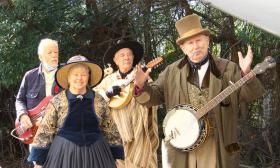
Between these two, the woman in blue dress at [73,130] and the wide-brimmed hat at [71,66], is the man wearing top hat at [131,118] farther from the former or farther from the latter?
the woman in blue dress at [73,130]

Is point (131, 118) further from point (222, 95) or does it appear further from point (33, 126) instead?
point (222, 95)

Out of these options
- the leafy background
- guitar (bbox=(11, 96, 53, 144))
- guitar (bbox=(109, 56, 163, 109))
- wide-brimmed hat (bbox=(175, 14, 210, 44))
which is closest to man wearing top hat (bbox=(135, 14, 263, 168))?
wide-brimmed hat (bbox=(175, 14, 210, 44))

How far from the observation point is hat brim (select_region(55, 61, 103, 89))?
4227 mm

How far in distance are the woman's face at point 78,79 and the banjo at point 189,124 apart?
27.4 inches

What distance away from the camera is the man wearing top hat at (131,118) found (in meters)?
5.45

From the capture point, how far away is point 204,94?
13.3 feet

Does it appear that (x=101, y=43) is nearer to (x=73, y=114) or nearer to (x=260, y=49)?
(x=260, y=49)

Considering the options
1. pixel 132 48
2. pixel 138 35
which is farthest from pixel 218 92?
pixel 138 35

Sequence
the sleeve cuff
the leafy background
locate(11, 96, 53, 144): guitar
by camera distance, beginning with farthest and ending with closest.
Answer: the leafy background → locate(11, 96, 53, 144): guitar → the sleeve cuff

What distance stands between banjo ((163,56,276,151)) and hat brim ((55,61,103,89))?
0.66m

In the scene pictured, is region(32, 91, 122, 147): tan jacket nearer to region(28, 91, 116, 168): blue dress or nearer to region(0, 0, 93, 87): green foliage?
region(28, 91, 116, 168): blue dress

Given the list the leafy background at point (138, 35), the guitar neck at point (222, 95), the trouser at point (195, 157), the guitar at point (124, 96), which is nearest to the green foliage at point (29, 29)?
the leafy background at point (138, 35)

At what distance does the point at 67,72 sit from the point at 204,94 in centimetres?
108

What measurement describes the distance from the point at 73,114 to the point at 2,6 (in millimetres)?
3749
